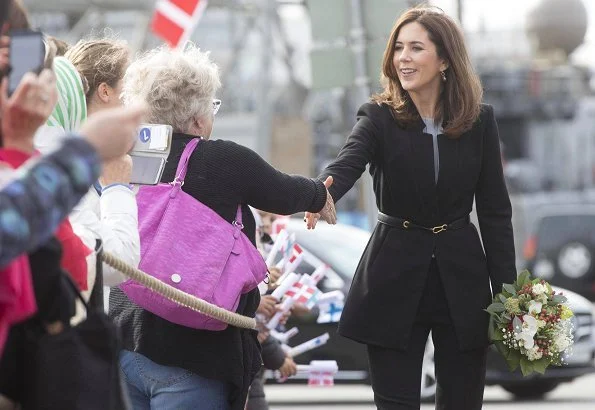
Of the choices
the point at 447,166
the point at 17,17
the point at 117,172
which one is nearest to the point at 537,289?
the point at 447,166

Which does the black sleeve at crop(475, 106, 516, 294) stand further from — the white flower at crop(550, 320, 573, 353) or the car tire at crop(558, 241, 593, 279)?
the car tire at crop(558, 241, 593, 279)

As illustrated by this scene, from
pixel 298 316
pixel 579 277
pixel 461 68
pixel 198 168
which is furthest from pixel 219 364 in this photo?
pixel 579 277

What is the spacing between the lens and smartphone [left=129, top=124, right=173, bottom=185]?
4.31 m

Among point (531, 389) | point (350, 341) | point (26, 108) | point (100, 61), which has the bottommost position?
point (531, 389)

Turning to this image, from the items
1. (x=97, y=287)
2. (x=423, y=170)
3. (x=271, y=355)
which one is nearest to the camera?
(x=97, y=287)

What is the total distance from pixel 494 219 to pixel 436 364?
1.84 feet

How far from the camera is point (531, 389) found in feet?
38.8

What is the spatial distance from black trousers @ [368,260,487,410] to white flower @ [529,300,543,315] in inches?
9.1

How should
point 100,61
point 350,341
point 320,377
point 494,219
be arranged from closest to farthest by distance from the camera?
point 100,61 < point 494,219 < point 320,377 < point 350,341

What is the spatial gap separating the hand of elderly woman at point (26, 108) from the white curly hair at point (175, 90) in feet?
5.21

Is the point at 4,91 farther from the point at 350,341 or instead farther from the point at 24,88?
the point at 350,341

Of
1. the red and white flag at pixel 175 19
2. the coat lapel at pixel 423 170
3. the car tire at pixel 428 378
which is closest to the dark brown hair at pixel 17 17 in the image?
the coat lapel at pixel 423 170

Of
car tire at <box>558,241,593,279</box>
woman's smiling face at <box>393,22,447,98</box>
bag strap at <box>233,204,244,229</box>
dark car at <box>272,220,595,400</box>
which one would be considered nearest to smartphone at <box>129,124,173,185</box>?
bag strap at <box>233,204,244,229</box>

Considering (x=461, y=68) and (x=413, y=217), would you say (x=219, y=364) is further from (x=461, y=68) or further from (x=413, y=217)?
(x=461, y=68)
